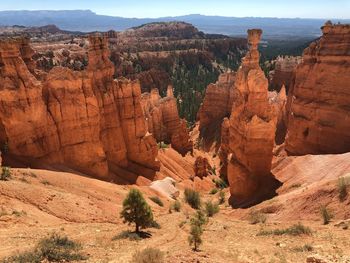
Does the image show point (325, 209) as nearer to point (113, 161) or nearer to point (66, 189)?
point (66, 189)

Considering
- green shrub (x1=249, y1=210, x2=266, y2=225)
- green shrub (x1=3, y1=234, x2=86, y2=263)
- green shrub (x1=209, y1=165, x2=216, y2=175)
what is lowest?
green shrub (x1=209, y1=165, x2=216, y2=175)

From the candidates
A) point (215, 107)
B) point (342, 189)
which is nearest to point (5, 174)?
point (342, 189)

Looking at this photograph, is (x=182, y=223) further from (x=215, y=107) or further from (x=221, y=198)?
(x=215, y=107)

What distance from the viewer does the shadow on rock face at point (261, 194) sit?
31789 mm

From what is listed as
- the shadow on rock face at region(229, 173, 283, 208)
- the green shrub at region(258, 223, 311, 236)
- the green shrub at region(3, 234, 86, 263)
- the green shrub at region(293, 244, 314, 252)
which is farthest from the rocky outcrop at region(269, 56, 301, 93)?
the green shrub at region(3, 234, 86, 263)

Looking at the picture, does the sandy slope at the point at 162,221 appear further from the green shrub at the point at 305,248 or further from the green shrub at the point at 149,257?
the green shrub at the point at 149,257

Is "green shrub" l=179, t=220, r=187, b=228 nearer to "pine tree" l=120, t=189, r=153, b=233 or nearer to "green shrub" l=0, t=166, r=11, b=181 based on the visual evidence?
"pine tree" l=120, t=189, r=153, b=233

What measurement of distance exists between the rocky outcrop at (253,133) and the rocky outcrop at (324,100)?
30.3ft

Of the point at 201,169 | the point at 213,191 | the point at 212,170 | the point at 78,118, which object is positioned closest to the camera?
the point at 78,118

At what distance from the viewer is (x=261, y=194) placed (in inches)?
1289

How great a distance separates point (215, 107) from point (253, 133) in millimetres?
37395

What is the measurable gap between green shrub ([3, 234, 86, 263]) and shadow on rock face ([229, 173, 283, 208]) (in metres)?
17.7

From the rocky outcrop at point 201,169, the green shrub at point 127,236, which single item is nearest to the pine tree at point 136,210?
the green shrub at point 127,236

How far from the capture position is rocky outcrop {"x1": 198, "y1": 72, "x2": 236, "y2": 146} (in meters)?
67.8
